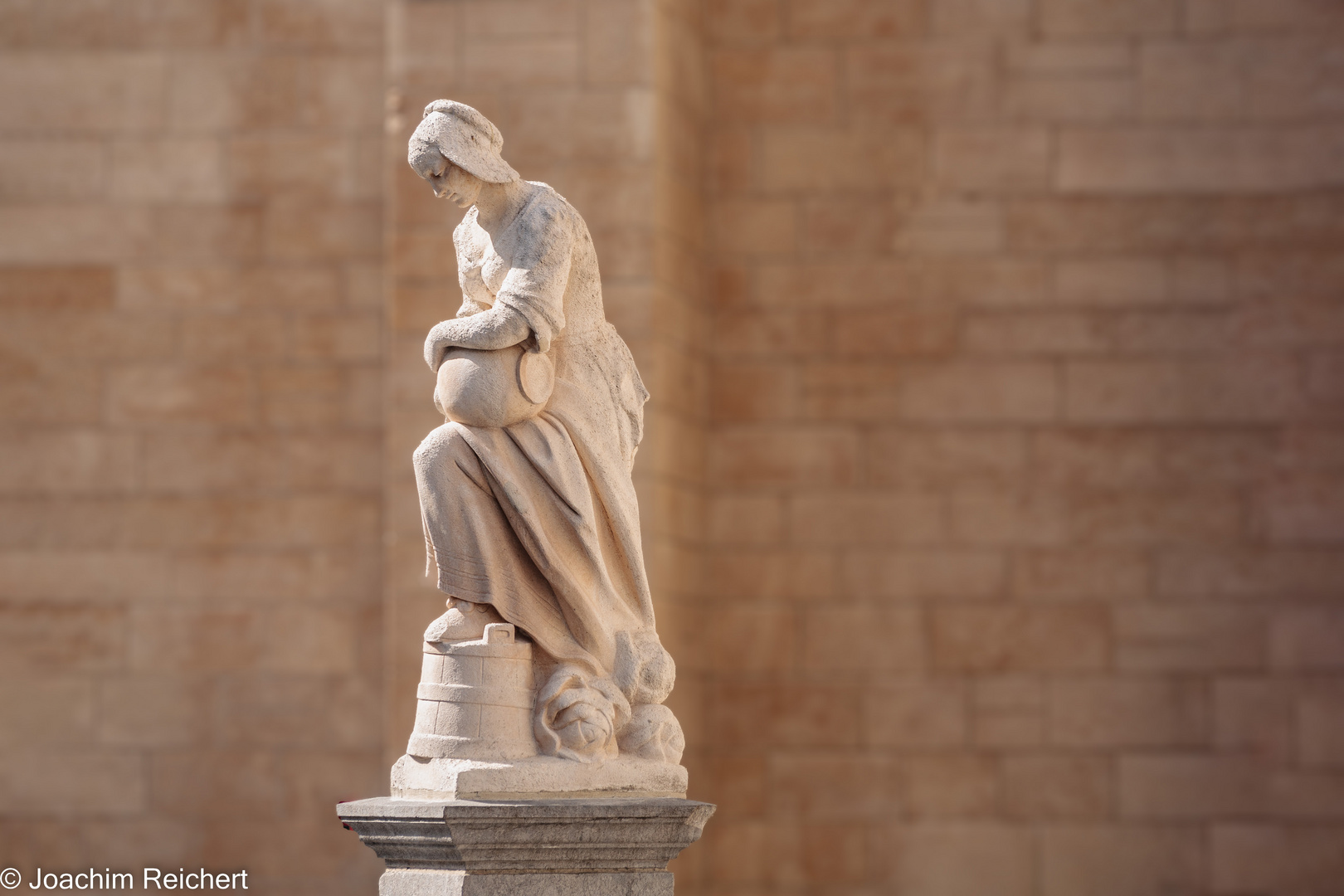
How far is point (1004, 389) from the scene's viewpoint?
8914 mm

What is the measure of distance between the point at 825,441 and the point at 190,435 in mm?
2793

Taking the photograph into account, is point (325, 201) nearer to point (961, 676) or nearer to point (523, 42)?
point (523, 42)

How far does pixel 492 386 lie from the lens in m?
5.16

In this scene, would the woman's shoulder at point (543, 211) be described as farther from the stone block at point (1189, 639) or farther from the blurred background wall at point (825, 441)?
the stone block at point (1189, 639)

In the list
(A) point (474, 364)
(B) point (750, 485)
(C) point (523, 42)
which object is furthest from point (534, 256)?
(B) point (750, 485)

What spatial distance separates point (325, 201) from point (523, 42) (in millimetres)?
1314

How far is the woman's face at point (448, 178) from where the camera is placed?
5242 millimetres

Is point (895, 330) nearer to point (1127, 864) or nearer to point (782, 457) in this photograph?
point (782, 457)

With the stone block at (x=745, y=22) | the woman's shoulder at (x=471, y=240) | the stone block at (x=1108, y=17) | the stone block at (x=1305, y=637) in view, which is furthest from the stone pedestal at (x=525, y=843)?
the stone block at (x=1108, y=17)

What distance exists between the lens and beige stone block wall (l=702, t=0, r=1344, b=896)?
873 cm

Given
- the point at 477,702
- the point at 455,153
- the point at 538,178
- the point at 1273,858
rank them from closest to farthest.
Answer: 1. the point at 477,702
2. the point at 455,153
3. the point at 538,178
4. the point at 1273,858

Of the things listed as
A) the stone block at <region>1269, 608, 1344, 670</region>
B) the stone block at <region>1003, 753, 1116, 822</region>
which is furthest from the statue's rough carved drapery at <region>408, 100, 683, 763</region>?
the stone block at <region>1269, 608, 1344, 670</region>

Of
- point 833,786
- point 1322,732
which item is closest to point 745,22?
point 833,786

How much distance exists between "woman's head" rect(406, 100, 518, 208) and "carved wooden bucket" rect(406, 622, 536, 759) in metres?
1.14
